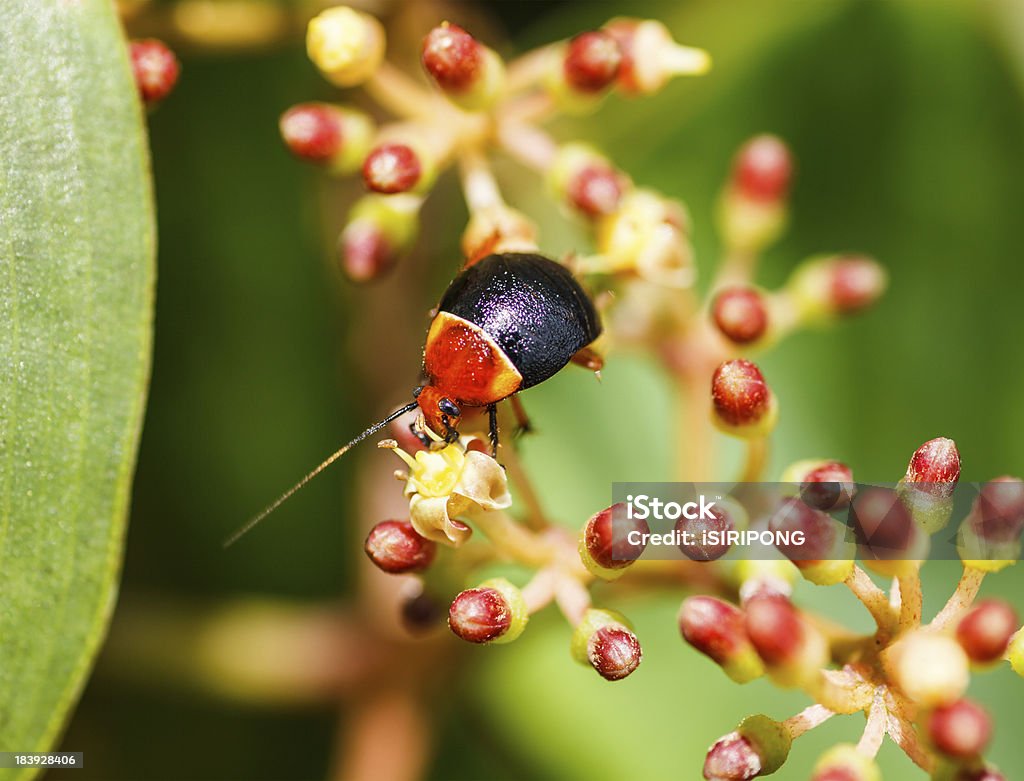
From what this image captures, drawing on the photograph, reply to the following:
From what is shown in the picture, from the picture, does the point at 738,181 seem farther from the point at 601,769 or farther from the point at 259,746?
the point at 259,746

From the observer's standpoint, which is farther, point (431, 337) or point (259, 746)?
point (259, 746)

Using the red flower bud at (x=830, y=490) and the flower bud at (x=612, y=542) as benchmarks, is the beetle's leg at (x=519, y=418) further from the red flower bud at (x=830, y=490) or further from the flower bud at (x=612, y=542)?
the red flower bud at (x=830, y=490)

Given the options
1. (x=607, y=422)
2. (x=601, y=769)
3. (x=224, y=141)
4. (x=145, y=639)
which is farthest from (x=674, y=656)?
(x=224, y=141)

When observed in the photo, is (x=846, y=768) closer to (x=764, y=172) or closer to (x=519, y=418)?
(x=519, y=418)

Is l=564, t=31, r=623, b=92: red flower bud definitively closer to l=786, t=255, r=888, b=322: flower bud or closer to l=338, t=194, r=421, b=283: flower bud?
l=338, t=194, r=421, b=283: flower bud

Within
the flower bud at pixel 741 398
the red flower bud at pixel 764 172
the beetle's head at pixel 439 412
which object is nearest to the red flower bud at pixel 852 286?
the red flower bud at pixel 764 172

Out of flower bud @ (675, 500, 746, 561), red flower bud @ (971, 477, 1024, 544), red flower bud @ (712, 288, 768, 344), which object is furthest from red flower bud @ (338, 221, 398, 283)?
red flower bud @ (971, 477, 1024, 544)
